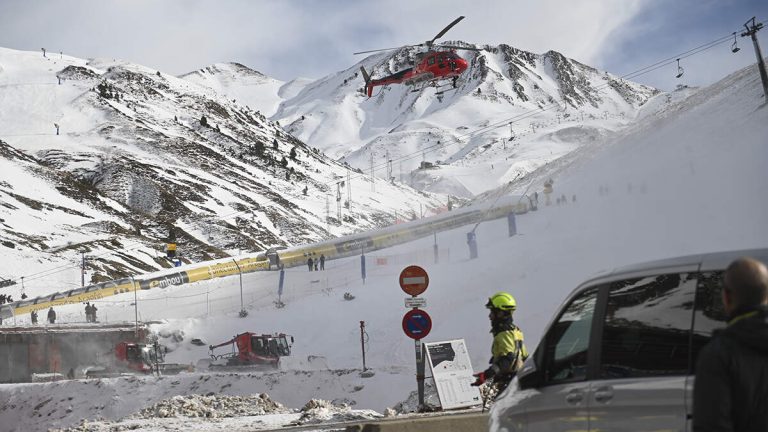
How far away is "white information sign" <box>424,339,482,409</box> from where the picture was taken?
1305 centimetres

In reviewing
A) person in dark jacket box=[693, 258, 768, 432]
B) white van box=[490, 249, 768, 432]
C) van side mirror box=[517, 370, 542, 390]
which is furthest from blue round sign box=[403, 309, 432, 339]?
person in dark jacket box=[693, 258, 768, 432]

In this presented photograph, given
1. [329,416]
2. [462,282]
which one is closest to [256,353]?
[462,282]

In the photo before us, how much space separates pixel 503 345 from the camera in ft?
26.4

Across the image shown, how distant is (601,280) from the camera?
188 inches

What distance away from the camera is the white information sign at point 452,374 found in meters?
13.1

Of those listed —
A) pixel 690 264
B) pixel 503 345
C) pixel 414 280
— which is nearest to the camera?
pixel 690 264

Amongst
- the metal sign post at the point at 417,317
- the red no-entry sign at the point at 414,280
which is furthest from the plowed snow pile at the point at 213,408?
the red no-entry sign at the point at 414,280

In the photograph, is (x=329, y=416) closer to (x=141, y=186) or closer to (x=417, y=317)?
(x=417, y=317)

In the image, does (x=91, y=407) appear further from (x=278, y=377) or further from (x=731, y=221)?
(x=731, y=221)

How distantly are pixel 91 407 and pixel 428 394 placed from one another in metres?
12.9

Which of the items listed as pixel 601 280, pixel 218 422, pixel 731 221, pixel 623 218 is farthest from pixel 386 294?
pixel 601 280

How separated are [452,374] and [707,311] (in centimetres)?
970

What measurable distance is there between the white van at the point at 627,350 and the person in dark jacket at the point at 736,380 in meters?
0.87

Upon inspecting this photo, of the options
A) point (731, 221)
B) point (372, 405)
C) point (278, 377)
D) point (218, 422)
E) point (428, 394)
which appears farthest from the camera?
point (731, 221)
